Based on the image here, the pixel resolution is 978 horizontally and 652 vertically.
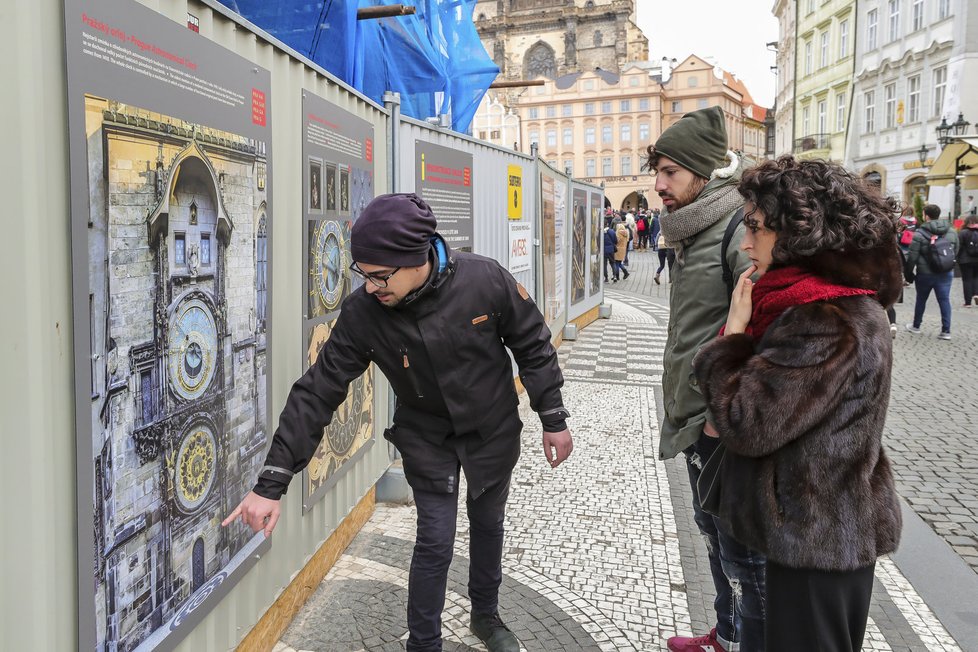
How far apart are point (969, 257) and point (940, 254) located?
3256 mm

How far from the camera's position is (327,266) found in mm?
3656

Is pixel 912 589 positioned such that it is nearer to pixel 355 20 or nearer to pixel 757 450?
pixel 757 450

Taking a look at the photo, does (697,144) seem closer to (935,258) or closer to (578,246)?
(578,246)

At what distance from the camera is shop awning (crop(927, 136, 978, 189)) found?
21453mm

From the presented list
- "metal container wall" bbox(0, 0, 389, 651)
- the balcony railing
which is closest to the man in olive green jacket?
"metal container wall" bbox(0, 0, 389, 651)

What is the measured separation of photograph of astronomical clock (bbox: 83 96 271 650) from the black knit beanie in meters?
0.47

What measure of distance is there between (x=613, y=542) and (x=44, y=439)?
316cm

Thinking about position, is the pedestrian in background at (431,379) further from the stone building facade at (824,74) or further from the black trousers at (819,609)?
the stone building facade at (824,74)

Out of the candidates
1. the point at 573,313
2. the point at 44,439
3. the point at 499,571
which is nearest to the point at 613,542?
the point at 499,571

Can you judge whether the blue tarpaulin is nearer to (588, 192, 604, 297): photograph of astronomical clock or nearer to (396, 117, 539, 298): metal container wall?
(396, 117, 539, 298): metal container wall

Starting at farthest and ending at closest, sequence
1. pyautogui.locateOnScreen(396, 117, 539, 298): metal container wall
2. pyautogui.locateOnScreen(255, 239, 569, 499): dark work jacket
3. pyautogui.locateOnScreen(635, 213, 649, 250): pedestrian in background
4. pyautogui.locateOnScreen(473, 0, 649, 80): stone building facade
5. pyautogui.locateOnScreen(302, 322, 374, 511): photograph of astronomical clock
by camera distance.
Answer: pyautogui.locateOnScreen(473, 0, 649, 80): stone building facade
pyautogui.locateOnScreen(635, 213, 649, 250): pedestrian in background
pyautogui.locateOnScreen(396, 117, 539, 298): metal container wall
pyautogui.locateOnScreen(302, 322, 374, 511): photograph of astronomical clock
pyautogui.locateOnScreen(255, 239, 569, 499): dark work jacket

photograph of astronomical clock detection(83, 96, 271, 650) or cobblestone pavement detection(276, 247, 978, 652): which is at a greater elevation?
photograph of astronomical clock detection(83, 96, 271, 650)

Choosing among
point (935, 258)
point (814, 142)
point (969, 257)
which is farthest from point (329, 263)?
point (814, 142)

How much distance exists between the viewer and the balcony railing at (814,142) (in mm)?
40156
